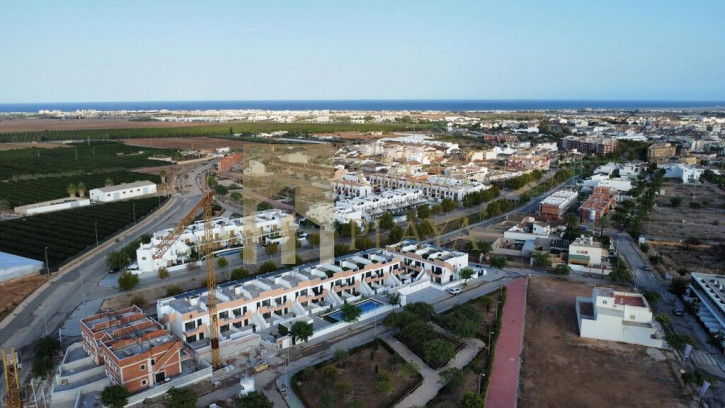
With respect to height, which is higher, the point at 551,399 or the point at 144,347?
the point at 144,347

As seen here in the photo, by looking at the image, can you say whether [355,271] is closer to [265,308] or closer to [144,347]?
[265,308]

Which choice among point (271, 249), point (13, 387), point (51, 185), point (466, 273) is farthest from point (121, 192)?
point (466, 273)

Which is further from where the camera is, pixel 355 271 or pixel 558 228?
pixel 558 228

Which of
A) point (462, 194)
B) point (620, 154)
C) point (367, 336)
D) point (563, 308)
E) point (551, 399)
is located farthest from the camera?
point (620, 154)

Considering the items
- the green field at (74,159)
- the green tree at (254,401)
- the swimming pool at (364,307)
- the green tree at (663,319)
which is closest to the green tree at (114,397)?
the green tree at (254,401)

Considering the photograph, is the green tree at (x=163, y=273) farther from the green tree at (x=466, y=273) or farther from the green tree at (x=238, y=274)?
the green tree at (x=466, y=273)

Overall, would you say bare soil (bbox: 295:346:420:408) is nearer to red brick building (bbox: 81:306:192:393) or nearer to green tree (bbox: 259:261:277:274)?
red brick building (bbox: 81:306:192:393)

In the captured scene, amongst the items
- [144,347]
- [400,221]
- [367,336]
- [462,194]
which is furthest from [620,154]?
[144,347]
